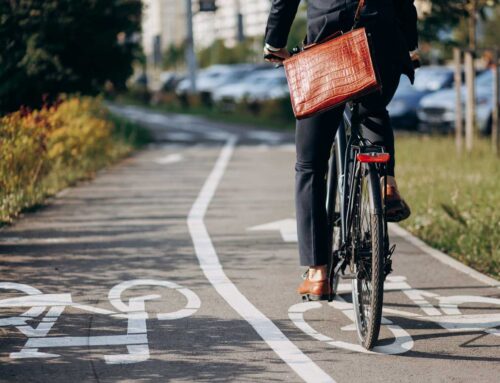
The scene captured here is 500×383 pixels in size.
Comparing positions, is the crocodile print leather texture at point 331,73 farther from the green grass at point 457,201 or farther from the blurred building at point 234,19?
the blurred building at point 234,19

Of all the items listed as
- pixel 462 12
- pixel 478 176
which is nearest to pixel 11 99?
pixel 478 176

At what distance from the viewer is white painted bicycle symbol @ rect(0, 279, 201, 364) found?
5.27 m

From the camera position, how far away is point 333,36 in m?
5.54

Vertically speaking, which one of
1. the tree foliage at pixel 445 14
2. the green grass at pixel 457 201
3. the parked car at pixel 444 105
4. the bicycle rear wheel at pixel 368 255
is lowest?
the parked car at pixel 444 105

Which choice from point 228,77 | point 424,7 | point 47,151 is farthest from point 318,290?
point 228,77

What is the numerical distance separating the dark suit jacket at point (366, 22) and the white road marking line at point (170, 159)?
38.2 ft

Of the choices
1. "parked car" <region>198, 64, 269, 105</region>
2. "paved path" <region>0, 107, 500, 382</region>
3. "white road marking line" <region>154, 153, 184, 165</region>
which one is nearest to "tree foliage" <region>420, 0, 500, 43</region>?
"white road marking line" <region>154, 153, 184, 165</region>

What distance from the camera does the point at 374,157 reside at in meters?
5.27

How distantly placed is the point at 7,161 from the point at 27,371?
541 cm

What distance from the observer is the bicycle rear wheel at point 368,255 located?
5.07 m

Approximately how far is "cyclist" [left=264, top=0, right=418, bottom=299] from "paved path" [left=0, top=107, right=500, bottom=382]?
1.47 feet

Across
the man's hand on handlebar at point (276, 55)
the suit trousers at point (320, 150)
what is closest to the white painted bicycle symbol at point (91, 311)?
the suit trousers at point (320, 150)

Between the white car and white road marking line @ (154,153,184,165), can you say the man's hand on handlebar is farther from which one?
the white car

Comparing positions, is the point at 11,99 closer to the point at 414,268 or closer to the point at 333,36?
the point at 414,268
